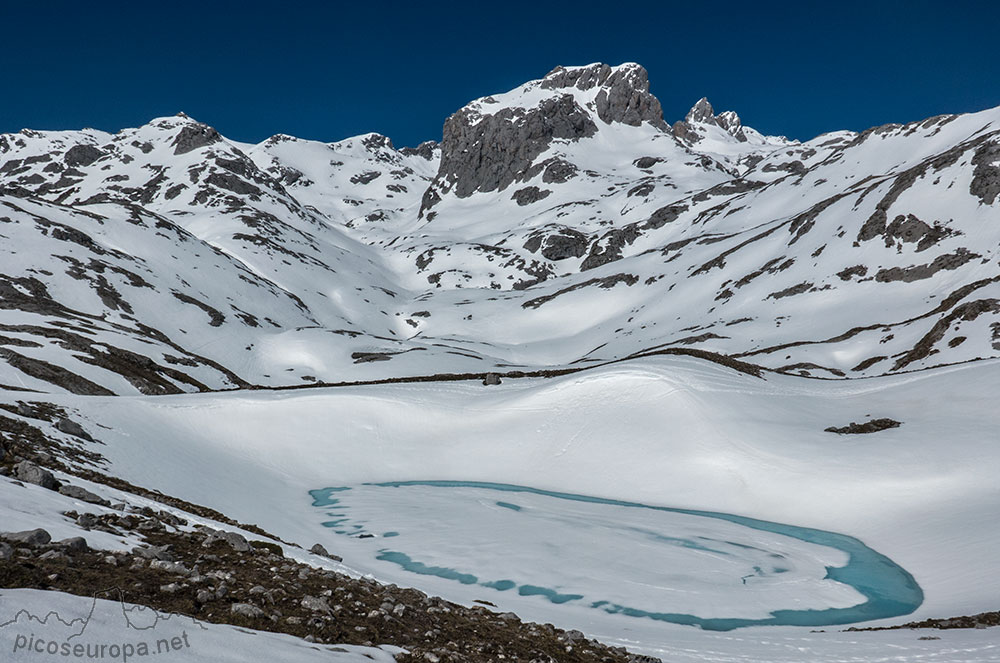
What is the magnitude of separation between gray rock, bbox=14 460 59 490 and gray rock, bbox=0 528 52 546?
5.48 m

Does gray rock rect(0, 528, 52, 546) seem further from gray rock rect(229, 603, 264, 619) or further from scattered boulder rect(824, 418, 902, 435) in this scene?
scattered boulder rect(824, 418, 902, 435)

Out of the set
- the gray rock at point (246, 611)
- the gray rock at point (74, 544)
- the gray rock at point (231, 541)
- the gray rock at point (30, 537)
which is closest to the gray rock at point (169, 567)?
the gray rock at point (74, 544)

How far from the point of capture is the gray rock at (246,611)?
26.6 ft

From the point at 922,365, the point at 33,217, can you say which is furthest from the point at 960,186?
the point at 33,217

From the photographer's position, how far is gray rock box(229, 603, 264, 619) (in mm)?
8094

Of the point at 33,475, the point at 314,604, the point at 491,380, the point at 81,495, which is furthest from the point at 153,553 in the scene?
the point at 491,380

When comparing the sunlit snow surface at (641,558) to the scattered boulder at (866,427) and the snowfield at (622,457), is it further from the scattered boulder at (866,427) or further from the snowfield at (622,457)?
the scattered boulder at (866,427)

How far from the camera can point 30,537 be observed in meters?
8.75

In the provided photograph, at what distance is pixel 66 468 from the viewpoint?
17609mm

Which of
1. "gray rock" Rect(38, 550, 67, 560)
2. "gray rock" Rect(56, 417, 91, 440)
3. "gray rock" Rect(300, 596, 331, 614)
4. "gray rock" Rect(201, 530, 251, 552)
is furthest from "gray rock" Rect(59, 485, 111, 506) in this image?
"gray rock" Rect(56, 417, 91, 440)

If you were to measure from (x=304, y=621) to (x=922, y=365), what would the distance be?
72.3 m

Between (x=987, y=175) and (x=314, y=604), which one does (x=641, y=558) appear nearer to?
(x=314, y=604)

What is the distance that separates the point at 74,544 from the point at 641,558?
18.5m

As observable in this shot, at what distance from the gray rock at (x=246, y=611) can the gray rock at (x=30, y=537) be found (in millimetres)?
3278
